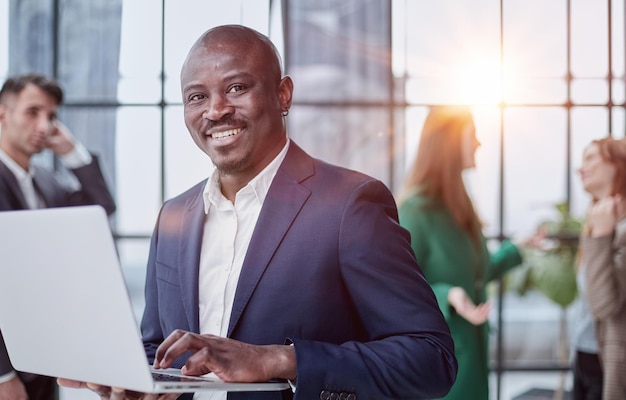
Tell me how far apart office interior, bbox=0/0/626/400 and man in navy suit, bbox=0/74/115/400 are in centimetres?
14

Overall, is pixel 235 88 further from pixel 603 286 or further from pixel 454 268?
pixel 603 286

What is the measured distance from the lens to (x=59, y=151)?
3.16 meters

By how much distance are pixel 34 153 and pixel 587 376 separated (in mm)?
1952

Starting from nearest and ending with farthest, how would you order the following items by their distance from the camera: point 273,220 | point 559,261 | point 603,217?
point 273,220 → point 603,217 → point 559,261

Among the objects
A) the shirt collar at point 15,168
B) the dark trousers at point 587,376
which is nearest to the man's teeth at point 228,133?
the shirt collar at point 15,168

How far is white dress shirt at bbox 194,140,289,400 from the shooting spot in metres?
1.32

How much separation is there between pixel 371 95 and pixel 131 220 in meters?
1.02

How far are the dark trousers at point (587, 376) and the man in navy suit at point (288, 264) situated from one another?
176 cm

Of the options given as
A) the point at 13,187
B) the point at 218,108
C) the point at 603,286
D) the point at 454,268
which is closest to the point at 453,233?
the point at 454,268

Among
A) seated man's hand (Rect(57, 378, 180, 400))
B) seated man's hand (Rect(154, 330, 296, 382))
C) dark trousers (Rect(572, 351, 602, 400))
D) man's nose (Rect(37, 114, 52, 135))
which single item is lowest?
dark trousers (Rect(572, 351, 602, 400))

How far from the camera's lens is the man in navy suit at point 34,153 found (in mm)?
2652

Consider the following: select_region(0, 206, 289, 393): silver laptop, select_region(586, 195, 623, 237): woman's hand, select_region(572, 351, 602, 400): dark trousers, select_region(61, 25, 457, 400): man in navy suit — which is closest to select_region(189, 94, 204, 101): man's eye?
select_region(61, 25, 457, 400): man in navy suit

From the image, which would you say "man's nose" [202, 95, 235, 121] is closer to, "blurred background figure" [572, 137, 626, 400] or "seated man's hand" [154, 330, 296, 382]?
"seated man's hand" [154, 330, 296, 382]

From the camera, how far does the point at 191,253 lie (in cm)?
135
